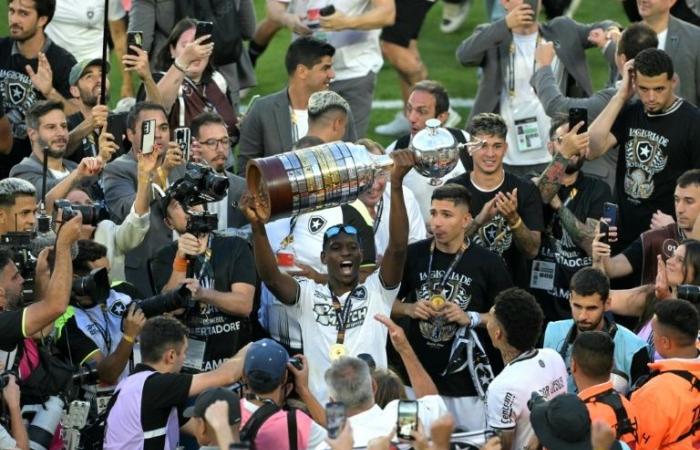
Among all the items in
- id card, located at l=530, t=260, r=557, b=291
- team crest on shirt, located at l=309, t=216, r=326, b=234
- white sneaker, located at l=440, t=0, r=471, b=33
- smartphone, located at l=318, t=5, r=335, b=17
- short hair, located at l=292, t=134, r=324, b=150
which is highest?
white sneaker, located at l=440, t=0, r=471, b=33

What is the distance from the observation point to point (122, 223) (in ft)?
29.2

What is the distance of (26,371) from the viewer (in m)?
7.46

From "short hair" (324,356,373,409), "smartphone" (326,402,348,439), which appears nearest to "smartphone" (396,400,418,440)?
"smartphone" (326,402,348,439)

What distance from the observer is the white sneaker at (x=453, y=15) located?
1546 centimetres

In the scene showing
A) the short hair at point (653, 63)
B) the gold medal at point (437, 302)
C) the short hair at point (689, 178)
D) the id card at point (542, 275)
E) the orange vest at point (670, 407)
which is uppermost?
the short hair at point (653, 63)

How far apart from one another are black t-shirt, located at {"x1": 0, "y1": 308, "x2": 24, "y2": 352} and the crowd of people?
0.01 meters

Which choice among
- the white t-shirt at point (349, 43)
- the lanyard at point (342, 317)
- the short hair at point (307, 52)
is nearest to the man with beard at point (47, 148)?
the short hair at point (307, 52)

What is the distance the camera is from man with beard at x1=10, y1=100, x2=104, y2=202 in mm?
9344

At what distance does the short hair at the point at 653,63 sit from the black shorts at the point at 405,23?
366 cm

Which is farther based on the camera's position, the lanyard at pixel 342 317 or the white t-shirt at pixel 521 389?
the lanyard at pixel 342 317

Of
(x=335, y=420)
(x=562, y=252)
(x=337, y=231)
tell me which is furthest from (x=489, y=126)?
(x=335, y=420)

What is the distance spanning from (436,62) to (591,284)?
7368mm

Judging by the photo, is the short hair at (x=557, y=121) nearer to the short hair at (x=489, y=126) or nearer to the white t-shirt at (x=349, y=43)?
the short hair at (x=489, y=126)

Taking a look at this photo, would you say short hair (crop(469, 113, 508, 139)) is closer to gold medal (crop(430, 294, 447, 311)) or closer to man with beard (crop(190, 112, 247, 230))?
gold medal (crop(430, 294, 447, 311))
